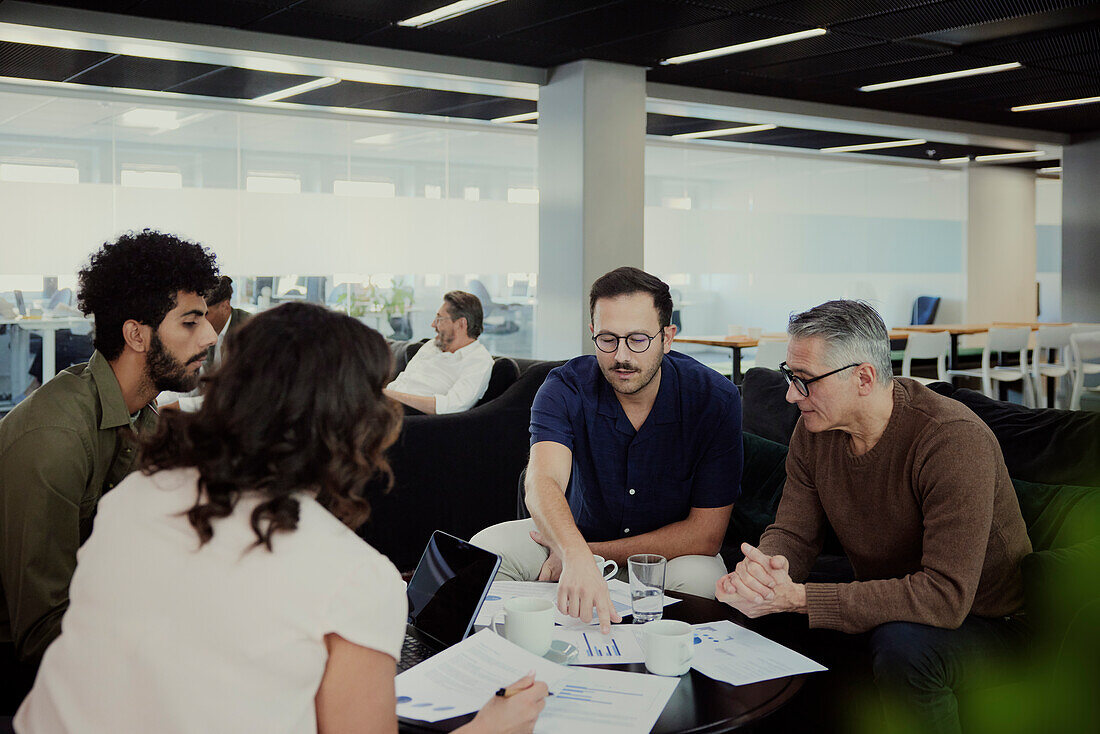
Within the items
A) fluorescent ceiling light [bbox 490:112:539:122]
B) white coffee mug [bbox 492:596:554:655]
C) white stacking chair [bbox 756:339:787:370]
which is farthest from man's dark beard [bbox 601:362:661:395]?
fluorescent ceiling light [bbox 490:112:539:122]

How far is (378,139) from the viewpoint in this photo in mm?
7980

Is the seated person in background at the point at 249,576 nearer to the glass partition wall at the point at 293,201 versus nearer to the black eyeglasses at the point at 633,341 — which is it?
the black eyeglasses at the point at 633,341

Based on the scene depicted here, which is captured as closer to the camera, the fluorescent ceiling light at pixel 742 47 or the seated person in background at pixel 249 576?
the seated person in background at pixel 249 576

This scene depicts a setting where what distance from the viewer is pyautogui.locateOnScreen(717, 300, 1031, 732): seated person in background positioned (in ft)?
6.38

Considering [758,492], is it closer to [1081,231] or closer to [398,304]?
[398,304]

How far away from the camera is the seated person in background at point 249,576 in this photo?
43.3 inches

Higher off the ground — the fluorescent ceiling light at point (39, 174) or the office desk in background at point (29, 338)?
the fluorescent ceiling light at point (39, 174)

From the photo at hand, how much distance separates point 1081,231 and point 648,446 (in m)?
9.26

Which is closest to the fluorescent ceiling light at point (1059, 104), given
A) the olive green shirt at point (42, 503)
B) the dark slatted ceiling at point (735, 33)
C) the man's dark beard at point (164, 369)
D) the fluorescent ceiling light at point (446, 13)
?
the dark slatted ceiling at point (735, 33)

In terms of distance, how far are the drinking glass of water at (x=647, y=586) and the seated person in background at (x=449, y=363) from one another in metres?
2.89

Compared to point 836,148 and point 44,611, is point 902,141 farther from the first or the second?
point 44,611

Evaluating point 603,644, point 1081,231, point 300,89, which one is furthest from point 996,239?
point 603,644

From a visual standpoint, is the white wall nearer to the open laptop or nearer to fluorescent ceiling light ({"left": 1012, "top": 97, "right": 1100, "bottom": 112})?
fluorescent ceiling light ({"left": 1012, "top": 97, "right": 1100, "bottom": 112})

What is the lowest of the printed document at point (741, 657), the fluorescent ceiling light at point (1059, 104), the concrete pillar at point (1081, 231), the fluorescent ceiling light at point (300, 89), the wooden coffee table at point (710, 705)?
the wooden coffee table at point (710, 705)
